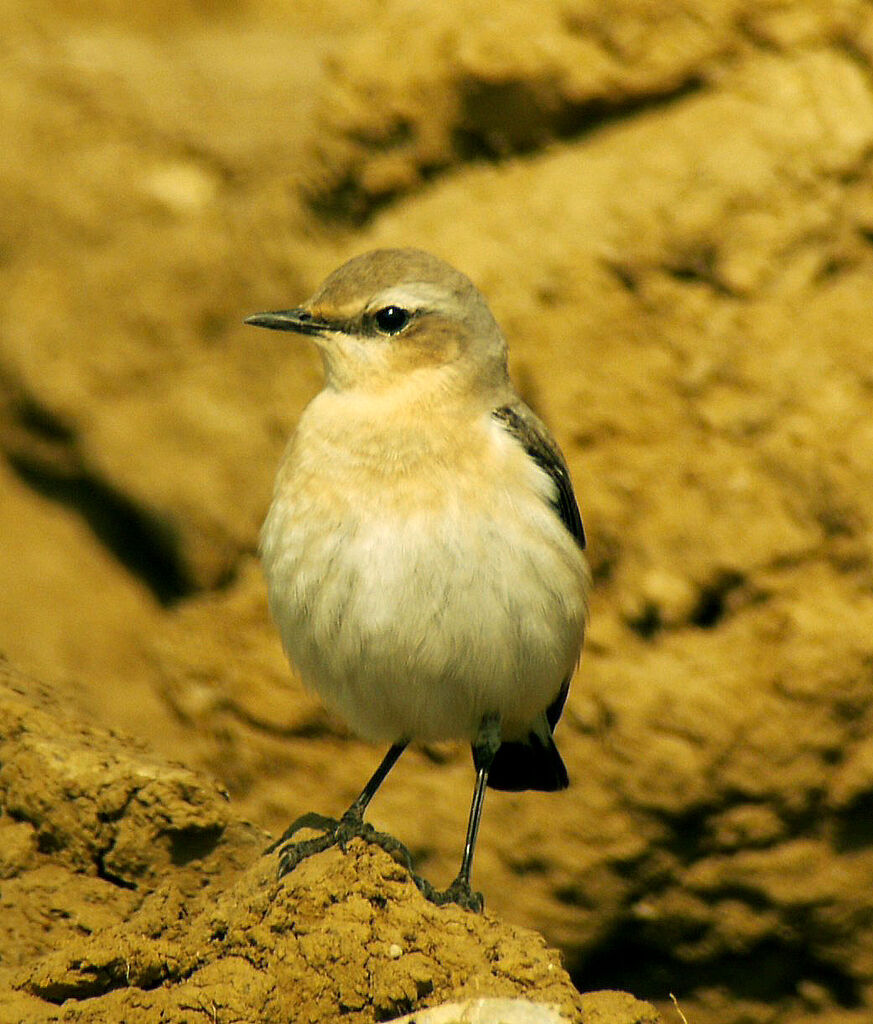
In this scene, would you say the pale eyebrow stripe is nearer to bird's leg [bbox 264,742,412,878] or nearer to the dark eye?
the dark eye

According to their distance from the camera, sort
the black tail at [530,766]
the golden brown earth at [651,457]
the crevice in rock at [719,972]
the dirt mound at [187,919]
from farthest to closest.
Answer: the crevice in rock at [719,972], the golden brown earth at [651,457], the black tail at [530,766], the dirt mound at [187,919]

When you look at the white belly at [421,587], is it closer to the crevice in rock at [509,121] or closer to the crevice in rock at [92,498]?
the crevice in rock at [509,121]

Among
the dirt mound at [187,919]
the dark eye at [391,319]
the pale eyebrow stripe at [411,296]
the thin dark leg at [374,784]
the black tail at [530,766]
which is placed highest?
the pale eyebrow stripe at [411,296]

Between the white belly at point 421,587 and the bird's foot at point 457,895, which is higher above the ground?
the white belly at point 421,587

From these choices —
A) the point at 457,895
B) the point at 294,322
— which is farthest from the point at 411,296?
the point at 457,895

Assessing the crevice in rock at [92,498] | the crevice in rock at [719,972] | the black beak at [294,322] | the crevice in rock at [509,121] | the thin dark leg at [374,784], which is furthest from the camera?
the crevice in rock at [92,498]

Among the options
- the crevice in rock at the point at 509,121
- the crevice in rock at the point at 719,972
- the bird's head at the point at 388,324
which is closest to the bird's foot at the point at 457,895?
the bird's head at the point at 388,324

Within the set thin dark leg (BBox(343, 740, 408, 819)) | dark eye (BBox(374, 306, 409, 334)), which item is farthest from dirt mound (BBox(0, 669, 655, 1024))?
dark eye (BBox(374, 306, 409, 334))
